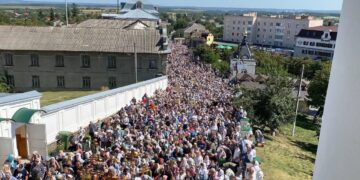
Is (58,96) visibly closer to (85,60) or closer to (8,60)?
(85,60)

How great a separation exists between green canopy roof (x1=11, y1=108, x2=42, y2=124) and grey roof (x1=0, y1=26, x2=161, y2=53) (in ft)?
73.5

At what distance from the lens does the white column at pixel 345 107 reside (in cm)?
165

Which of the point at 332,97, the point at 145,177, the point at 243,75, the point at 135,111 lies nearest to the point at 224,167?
the point at 145,177

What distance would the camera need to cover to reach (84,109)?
19.7 metres

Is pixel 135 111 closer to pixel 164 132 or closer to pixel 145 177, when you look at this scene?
pixel 164 132

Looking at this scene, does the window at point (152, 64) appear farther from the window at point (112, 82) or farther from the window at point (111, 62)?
the window at point (112, 82)

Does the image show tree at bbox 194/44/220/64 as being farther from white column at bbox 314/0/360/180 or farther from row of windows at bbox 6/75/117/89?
white column at bbox 314/0/360/180

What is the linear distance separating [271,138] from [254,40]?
138642 millimetres

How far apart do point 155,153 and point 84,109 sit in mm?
8073

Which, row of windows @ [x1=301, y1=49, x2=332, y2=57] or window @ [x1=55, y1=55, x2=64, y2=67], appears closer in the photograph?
window @ [x1=55, y1=55, x2=64, y2=67]

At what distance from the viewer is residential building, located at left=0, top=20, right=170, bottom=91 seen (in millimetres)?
36812

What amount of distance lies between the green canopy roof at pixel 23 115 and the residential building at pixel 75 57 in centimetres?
2226

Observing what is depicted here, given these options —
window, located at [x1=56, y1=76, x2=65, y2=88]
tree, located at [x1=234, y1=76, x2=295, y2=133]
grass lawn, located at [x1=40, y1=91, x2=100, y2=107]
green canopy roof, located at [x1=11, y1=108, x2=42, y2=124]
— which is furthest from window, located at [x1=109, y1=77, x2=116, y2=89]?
green canopy roof, located at [x1=11, y1=108, x2=42, y2=124]

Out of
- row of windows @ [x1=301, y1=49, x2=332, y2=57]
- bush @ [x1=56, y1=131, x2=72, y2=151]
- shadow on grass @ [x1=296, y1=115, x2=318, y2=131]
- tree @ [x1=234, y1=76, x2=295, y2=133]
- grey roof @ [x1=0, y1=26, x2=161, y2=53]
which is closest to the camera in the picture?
bush @ [x1=56, y1=131, x2=72, y2=151]
